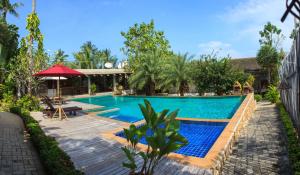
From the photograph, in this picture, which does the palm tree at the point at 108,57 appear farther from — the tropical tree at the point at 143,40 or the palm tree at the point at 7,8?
the palm tree at the point at 7,8

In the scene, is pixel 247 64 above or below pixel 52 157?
above

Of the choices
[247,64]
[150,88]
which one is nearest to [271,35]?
[247,64]

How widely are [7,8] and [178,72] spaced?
24.0 metres

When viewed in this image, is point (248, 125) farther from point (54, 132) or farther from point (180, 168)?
point (54, 132)

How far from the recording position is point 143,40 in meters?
32.6

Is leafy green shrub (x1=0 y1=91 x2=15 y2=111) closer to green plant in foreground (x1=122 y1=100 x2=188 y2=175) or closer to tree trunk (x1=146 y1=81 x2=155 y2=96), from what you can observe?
tree trunk (x1=146 y1=81 x2=155 y2=96)

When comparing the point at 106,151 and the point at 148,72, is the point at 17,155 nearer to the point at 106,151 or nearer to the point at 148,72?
the point at 106,151

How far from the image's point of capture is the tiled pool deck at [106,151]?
5.02 m

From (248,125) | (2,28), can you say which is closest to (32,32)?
(2,28)

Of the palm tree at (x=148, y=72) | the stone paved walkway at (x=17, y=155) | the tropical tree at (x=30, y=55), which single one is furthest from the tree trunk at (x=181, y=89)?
the stone paved walkway at (x=17, y=155)

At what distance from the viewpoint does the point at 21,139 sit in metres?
7.47

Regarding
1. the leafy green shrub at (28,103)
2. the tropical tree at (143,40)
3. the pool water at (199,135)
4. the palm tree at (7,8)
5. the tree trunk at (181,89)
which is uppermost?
the palm tree at (7,8)

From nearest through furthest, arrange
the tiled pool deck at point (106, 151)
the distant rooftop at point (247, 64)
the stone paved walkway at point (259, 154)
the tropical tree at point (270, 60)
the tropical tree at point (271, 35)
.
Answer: the tiled pool deck at point (106, 151) < the stone paved walkway at point (259, 154) < the tropical tree at point (270, 60) < the distant rooftop at point (247, 64) < the tropical tree at point (271, 35)

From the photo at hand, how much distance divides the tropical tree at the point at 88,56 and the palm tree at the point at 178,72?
27.4 m
